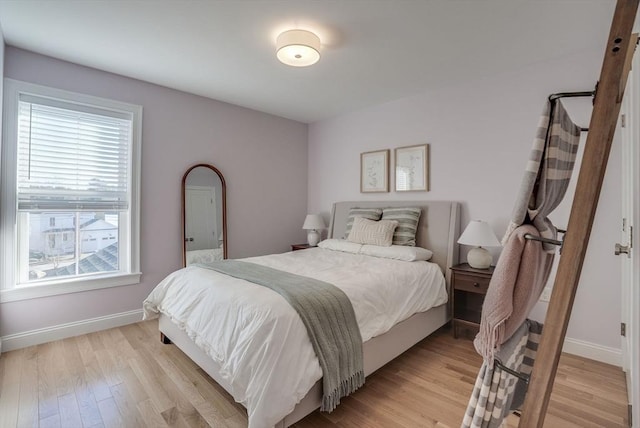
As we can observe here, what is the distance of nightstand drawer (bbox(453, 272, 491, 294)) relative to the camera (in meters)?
2.61

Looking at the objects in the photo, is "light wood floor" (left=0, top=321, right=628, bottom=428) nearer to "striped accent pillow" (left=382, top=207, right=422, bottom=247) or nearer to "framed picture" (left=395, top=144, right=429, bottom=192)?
"striped accent pillow" (left=382, top=207, right=422, bottom=247)

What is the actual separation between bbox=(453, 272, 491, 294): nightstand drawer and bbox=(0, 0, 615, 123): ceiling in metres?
1.92

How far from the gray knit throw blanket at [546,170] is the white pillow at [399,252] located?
176 cm

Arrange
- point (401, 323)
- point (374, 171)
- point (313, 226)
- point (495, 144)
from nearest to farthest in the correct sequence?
point (401, 323), point (495, 144), point (374, 171), point (313, 226)

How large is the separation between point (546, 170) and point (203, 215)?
11.1 feet

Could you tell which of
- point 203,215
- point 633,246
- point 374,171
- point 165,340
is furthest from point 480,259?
point 203,215

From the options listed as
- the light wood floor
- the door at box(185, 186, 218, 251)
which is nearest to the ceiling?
the door at box(185, 186, 218, 251)

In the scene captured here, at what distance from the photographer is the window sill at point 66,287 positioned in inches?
99.7

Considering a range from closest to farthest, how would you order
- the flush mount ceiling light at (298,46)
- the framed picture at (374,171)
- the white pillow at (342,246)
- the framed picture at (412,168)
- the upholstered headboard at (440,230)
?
the flush mount ceiling light at (298,46) < the upholstered headboard at (440,230) < the white pillow at (342,246) < the framed picture at (412,168) < the framed picture at (374,171)

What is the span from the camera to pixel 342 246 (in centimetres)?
344

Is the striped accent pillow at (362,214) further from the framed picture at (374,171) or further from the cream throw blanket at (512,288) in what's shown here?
the cream throw blanket at (512,288)

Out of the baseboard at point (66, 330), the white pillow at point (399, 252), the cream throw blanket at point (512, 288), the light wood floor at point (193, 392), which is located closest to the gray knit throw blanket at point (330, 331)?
the light wood floor at point (193, 392)

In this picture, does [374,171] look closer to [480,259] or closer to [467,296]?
[480,259]

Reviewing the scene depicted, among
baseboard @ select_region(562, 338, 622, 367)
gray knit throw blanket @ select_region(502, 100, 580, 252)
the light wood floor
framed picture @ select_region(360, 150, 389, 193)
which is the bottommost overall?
the light wood floor
